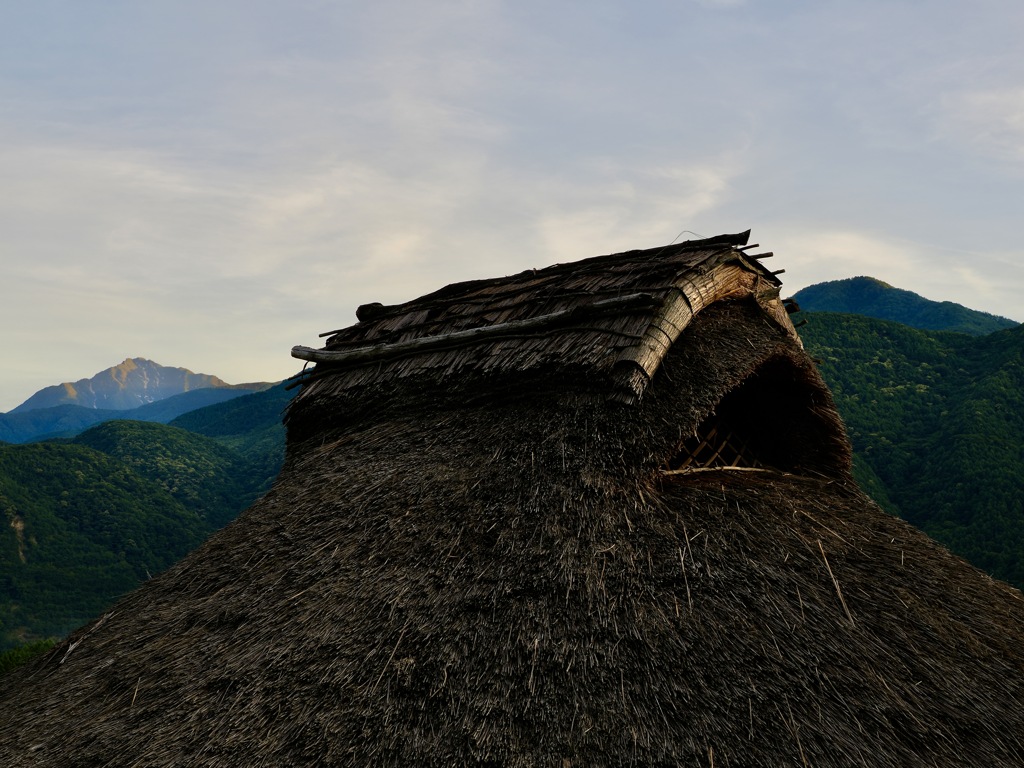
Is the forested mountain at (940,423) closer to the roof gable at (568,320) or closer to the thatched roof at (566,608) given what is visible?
the roof gable at (568,320)

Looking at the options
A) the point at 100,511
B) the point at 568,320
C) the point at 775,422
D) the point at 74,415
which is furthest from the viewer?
the point at 74,415

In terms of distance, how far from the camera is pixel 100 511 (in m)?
36.0

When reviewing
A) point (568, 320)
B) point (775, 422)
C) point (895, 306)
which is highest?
point (895, 306)

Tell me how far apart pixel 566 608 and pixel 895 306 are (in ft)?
187

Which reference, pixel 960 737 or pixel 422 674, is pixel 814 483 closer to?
pixel 960 737

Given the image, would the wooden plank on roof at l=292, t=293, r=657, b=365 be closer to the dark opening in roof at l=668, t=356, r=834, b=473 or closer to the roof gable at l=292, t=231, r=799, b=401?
the roof gable at l=292, t=231, r=799, b=401

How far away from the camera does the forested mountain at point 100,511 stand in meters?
29.6

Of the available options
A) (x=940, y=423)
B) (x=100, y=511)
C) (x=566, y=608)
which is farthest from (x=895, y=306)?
(x=566, y=608)

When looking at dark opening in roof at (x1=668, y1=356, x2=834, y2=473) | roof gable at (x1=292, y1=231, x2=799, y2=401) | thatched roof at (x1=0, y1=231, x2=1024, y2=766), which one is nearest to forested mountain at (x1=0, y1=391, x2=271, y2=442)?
roof gable at (x1=292, y1=231, x2=799, y2=401)

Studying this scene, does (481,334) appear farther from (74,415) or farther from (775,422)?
(74,415)

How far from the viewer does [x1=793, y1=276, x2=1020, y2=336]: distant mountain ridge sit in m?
45.5

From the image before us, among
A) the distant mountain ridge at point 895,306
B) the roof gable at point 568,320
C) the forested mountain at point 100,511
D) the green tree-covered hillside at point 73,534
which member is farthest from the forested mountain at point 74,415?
the roof gable at point 568,320

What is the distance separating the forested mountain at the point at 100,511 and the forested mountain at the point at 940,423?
26.2 m

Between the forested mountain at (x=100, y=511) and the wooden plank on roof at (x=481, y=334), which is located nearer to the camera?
the wooden plank on roof at (x=481, y=334)
